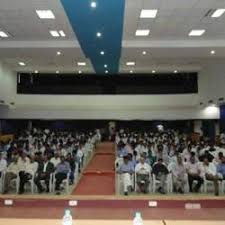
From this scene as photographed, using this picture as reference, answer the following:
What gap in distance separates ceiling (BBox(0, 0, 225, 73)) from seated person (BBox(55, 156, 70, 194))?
160 inches

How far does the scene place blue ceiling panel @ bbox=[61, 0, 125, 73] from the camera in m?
10.9

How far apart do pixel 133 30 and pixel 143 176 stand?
4.97 meters

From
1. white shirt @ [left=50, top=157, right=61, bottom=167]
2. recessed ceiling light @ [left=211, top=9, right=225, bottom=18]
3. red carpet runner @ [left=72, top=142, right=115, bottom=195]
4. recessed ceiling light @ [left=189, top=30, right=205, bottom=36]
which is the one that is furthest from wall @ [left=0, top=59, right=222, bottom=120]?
recessed ceiling light @ [left=211, top=9, right=225, bottom=18]

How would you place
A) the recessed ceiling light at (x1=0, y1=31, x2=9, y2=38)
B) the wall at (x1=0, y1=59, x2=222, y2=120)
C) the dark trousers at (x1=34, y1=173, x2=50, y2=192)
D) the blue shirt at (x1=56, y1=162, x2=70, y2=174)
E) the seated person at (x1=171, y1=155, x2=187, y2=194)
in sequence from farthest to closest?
the wall at (x1=0, y1=59, x2=222, y2=120), the recessed ceiling light at (x1=0, y1=31, x2=9, y2=38), the blue shirt at (x1=56, y1=162, x2=70, y2=174), the seated person at (x1=171, y1=155, x2=187, y2=194), the dark trousers at (x1=34, y1=173, x2=50, y2=192)

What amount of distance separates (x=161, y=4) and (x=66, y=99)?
18.0 m

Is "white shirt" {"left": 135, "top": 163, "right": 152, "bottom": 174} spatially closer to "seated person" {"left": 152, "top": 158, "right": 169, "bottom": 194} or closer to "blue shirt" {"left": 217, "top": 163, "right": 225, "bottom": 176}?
"seated person" {"left": 152, "top": 158, "right": 169, "bottom": 194}

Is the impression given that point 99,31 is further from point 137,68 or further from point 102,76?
point 102,76

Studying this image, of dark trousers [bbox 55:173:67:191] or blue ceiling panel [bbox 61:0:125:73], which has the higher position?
blue ceiling panel [bbox 61:0:125:73]

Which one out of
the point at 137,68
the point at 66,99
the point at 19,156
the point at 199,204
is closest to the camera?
the point at 199,204

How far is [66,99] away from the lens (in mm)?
28750

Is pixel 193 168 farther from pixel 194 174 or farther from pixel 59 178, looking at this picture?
pixel 59 178

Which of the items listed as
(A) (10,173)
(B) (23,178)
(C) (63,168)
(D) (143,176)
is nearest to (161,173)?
(D) (143,176)

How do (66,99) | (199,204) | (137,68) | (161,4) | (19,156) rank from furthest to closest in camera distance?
(66,99)
(137,68)
(19,156)
(161,4)
(199,204)

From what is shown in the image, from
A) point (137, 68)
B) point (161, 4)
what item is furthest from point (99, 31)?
point (137, 68)
